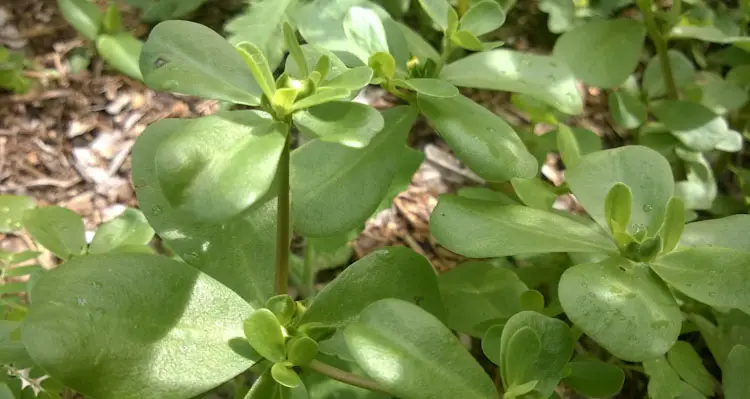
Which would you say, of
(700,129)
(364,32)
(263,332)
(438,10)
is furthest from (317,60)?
(700,129)

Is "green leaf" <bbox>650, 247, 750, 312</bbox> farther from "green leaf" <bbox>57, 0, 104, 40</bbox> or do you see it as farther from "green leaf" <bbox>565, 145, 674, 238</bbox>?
"green leaf" <bbox>57, 0, 104, 40</bbox>

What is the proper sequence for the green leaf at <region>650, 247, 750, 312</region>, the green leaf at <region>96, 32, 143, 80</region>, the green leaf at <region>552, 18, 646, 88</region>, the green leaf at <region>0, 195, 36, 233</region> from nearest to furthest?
the green leaf at <region>650, 247, 750, 312</region> → the green leaf at <region>0, 195, 36, 233</region> → the green leaf at <region>552, 18, 646, 88</region> → the green leaf at <region>96, 32, 143, 80</region>

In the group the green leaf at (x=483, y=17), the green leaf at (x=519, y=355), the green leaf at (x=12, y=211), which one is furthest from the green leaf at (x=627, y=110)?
the green leaf at (x=12, y=211)

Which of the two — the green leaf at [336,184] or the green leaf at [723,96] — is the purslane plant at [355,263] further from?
the green leaf at [723,96]

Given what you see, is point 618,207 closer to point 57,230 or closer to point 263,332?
point 263,332

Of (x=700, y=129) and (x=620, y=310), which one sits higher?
(x=620, y=310)

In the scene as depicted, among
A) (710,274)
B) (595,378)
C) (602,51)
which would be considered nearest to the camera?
(710,274)

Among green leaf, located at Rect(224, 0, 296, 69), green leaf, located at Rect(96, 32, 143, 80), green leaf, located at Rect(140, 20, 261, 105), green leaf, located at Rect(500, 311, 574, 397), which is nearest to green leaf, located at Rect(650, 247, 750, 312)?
green leaf, located at Rect(500, 311, 574, 397)
